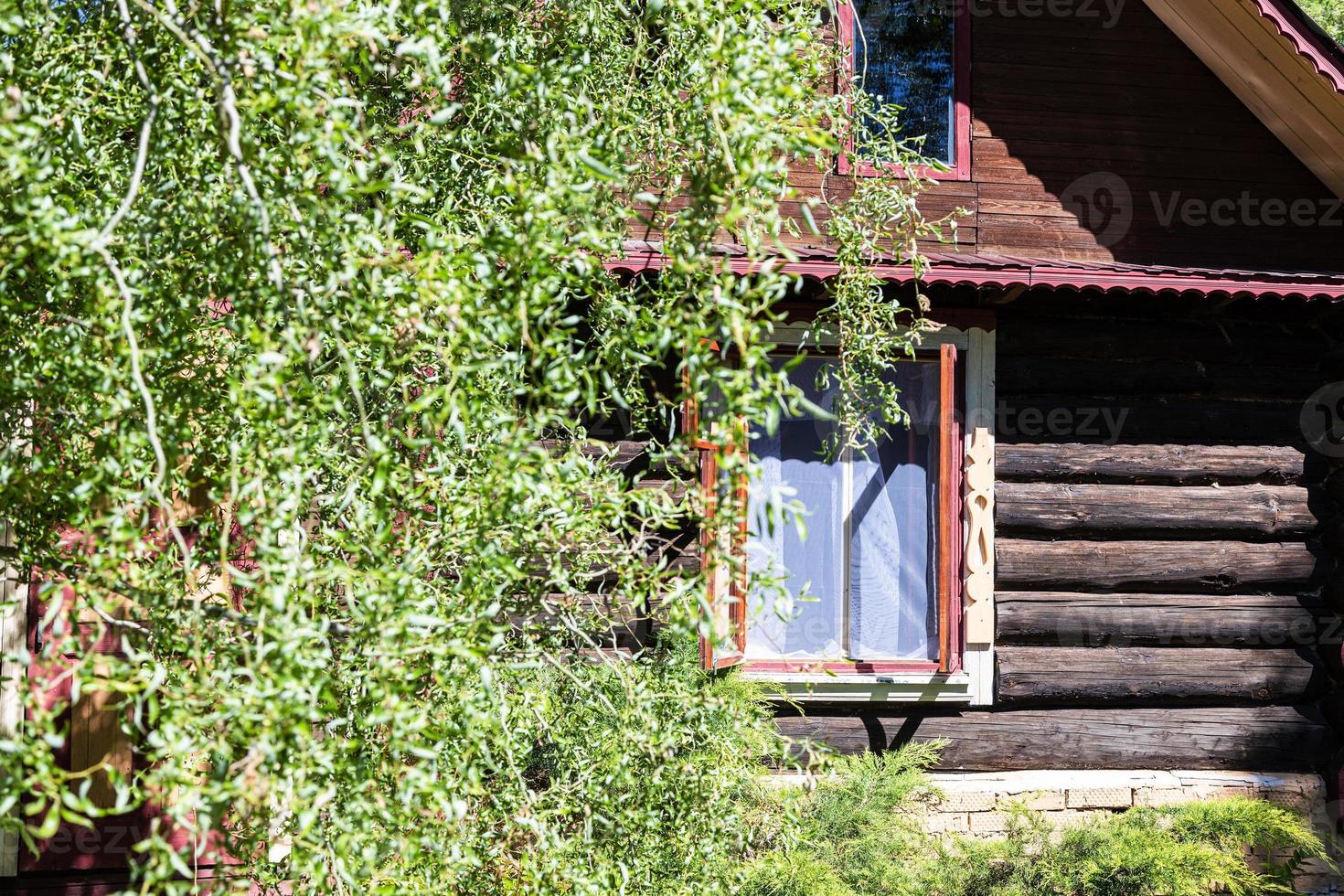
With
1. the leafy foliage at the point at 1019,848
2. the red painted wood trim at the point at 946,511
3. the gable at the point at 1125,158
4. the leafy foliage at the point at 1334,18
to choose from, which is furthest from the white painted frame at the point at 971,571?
the leafy foliage at the point at 1334,18

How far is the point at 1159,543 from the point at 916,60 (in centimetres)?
313

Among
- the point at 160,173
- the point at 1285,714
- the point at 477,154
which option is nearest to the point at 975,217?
the point at 1285,714

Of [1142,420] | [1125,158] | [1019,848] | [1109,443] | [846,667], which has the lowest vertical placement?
[1019,848]

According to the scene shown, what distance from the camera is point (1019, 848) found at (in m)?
5.25

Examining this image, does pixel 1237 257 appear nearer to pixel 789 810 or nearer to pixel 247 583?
pixel 789 810

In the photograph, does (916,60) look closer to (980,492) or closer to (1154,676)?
(980,492)

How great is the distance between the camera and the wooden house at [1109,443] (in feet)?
19.2

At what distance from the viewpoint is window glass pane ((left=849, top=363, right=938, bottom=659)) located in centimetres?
592

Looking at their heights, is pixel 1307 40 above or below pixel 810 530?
above

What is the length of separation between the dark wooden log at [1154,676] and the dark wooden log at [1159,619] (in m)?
0.06

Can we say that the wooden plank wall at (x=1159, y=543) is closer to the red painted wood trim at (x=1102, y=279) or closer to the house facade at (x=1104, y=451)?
the house facade at (x=1104, y=451)

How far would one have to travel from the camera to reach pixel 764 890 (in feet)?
14.8

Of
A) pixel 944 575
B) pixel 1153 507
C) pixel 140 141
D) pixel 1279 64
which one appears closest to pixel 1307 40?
pixel 1279 64

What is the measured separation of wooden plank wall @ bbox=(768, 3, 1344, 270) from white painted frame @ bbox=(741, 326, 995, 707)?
822mm
